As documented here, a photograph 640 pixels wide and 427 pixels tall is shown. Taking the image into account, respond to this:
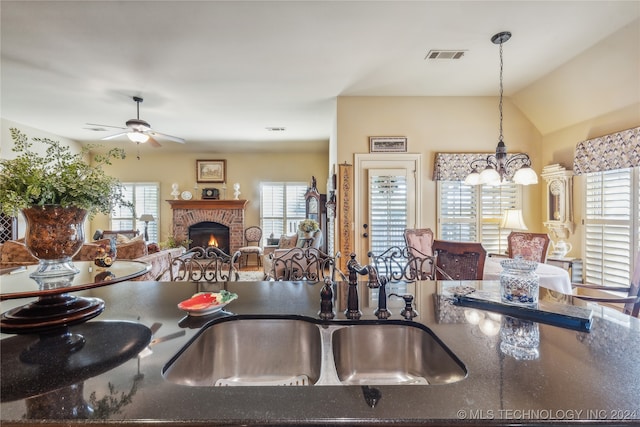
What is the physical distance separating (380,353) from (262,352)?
1.58 feet

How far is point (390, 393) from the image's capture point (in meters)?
0.67

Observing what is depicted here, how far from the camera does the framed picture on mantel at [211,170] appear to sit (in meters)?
6.93

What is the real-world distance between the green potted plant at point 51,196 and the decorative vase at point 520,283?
177cm

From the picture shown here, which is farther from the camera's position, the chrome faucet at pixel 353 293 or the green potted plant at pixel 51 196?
the chrome faucet at pixel 353 293

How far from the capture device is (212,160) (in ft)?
22.8

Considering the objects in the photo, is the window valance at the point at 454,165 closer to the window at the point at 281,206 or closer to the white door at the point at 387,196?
the white door at the point at 387,196

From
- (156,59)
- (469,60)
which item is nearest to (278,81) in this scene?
(156,59)

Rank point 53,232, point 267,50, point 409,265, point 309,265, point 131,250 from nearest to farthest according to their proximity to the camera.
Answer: point 53,232 < point 309,265 < point 409,265 < point 267,50 < point 131,250

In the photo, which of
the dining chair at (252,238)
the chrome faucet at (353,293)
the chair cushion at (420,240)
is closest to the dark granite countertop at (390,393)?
the chrome faucet at (353,293)

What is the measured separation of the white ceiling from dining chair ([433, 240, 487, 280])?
194cm

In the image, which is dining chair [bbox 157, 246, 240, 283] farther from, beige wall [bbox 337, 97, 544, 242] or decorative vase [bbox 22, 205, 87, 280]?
beige wall [bbox 337, 97, 544, 242]

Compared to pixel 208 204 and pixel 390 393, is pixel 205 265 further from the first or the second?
pixel 208 204

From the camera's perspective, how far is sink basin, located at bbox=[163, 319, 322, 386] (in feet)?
3.61

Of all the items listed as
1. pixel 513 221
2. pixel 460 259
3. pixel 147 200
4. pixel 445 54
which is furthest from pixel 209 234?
pixel 513 221
